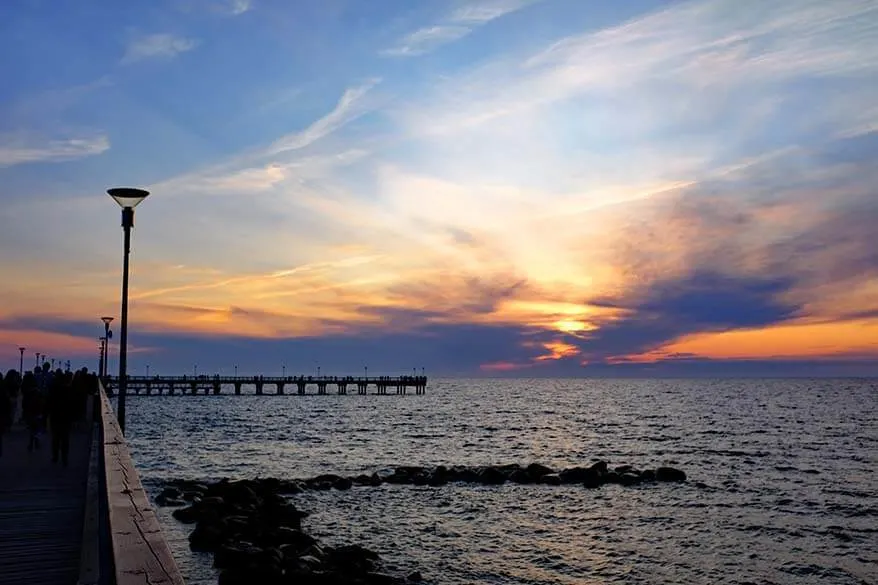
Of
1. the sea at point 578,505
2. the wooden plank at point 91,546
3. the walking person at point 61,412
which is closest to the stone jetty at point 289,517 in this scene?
the sea at point 578,505

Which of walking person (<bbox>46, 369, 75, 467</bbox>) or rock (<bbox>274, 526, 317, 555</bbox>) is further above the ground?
walking person (<bbox>46, 369, 75, 467</bbox>)

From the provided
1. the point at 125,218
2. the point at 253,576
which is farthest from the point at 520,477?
the point at 125,218

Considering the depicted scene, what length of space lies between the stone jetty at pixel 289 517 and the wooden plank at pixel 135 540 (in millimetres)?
8138

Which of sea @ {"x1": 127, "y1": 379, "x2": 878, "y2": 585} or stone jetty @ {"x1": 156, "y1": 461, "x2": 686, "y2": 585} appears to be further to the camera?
sea @ {"x1": 127, "y1": 379, "x2": 878, "y2": 585}

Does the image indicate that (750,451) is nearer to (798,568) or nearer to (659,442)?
(659,442)

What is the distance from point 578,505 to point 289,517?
433 inches

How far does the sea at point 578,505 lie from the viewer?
18.1 meters

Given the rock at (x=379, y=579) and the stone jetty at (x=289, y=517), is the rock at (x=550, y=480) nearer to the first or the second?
the stone jetty at (x=289, y=517)

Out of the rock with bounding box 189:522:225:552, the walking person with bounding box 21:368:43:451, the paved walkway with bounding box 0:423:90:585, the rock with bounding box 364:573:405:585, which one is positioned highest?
the walking person with bounding box 21:368:43:451

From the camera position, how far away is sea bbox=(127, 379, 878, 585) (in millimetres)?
18141

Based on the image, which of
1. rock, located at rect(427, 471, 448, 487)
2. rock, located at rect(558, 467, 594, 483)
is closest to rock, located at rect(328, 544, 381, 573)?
rock, located at rect(427, 471, 448, 487)

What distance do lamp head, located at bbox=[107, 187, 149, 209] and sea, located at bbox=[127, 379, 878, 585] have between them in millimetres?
7203

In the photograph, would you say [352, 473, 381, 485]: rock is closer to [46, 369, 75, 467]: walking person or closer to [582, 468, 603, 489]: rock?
[582, 468, 603, 489]: rock

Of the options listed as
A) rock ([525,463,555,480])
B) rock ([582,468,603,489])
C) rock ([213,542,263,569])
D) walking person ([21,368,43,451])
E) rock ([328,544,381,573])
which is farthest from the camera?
rock ([525,463,555,480])
